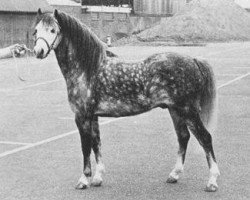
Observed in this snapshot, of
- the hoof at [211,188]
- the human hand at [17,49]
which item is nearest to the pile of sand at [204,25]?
the human hand at [17,49]

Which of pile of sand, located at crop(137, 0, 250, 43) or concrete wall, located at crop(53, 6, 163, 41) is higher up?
concrete wall, located at crop(53, 6, 163, 41)

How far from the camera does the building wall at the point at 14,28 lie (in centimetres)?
3956

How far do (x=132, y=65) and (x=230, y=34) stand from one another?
2500 inches

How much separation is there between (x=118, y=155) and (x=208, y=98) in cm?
227

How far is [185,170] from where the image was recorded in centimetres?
823

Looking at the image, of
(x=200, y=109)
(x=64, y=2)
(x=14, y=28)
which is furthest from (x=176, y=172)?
(x=64, y=2)

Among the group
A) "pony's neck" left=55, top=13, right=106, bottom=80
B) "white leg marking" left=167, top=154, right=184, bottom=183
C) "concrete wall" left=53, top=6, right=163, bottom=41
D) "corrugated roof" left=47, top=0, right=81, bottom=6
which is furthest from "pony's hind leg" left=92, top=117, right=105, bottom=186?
"corrugated roof" left=47, top=0, right=81, bottom=6

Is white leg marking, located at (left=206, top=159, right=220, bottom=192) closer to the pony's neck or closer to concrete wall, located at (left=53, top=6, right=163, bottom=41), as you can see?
the pony's neck

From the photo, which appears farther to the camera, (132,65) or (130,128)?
(130,128)

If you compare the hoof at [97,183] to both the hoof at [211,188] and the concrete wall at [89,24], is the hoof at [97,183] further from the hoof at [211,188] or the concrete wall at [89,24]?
the concrete wall at [89,24]

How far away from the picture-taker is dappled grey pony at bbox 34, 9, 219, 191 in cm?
721

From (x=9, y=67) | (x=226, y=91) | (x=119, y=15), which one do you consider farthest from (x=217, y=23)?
(x=226, y=91)

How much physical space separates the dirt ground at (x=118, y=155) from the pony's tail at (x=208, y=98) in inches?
31.4

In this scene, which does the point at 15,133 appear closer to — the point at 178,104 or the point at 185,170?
the point at 185,170
